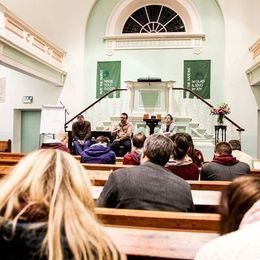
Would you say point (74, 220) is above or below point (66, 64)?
below

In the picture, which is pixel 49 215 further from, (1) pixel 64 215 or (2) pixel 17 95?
(2) pixel 17 95

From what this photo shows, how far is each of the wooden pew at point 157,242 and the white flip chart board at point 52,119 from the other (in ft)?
28.2

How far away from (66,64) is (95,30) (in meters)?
1.47

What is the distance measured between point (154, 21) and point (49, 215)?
11.5m

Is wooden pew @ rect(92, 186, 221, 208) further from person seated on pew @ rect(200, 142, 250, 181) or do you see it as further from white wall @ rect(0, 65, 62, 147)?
white wall @ rect(0, 65, 62, 147)

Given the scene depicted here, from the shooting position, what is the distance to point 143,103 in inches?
382

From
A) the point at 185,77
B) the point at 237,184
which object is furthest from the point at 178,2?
the point at 237,184

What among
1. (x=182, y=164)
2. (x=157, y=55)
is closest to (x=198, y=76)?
(x=157, y=55)

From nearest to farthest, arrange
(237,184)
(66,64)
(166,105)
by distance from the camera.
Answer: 1. (237,184)
2. (166,105)
3. (66,64)

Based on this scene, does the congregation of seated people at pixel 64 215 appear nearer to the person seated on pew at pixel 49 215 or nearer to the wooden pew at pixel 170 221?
the person seated on pew at pixel 49 215

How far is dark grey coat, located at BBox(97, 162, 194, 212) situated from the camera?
228cm

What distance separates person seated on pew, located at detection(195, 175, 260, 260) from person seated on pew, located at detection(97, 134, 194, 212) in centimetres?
101

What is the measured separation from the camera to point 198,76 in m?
11.1

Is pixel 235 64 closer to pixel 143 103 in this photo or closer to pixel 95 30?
pixel 143 103
